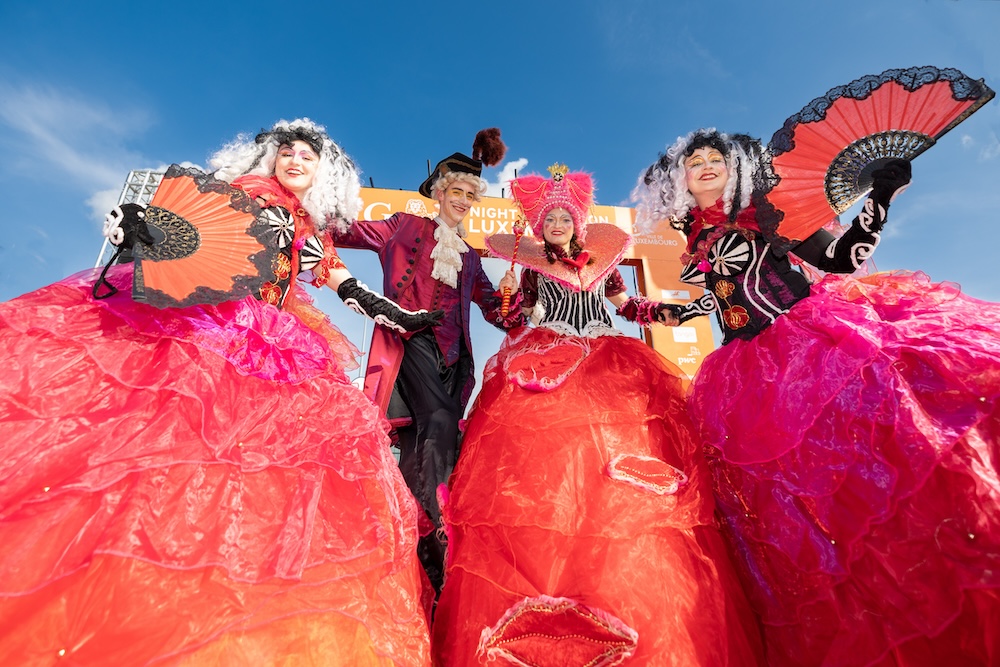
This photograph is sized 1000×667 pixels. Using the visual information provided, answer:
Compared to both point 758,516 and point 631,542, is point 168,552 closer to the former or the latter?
point 631,542

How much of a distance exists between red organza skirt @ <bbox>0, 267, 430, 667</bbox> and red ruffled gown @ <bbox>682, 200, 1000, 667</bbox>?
1.11m

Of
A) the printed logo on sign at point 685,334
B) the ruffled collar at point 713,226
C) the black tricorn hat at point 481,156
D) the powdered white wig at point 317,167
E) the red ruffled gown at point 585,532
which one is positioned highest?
the printed logo on sign at point 685,334

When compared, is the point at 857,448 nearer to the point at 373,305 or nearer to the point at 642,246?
the point at 373,305

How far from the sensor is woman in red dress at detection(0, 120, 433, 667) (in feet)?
3.79

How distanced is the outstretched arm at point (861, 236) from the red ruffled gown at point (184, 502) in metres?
1.85

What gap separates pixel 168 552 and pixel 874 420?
5.98 ft

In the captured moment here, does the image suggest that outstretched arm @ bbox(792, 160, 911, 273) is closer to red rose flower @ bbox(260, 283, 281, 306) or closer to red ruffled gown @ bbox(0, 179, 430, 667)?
red ruffled gown @ bbox(0, 179, 430, 667)

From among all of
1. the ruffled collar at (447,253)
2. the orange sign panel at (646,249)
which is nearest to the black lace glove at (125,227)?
the ruffled collar at (447,253)

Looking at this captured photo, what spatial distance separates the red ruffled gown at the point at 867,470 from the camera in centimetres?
125

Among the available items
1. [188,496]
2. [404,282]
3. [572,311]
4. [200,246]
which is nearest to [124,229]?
[200,246]

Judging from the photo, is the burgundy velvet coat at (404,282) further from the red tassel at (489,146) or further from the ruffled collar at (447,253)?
the red tassel at (489,146)

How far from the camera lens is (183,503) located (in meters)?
1.34

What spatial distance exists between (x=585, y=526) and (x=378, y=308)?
145 centimetres

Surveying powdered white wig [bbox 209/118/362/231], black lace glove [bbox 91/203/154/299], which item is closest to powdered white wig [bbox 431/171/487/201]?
powdered white wig [bbox 209/118/362/231]
